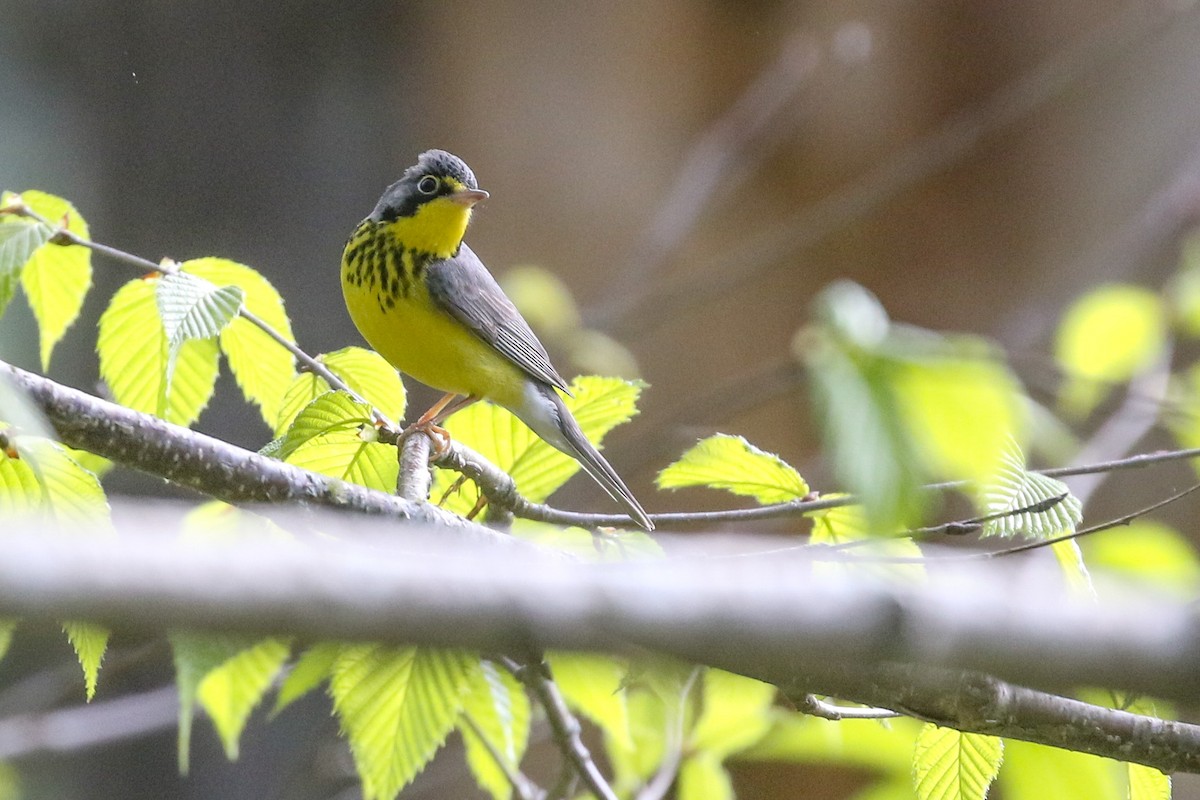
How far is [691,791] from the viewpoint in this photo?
2330 mm

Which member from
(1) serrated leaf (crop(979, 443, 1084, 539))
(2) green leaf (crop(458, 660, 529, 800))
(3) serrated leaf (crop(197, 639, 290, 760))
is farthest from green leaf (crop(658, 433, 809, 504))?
(3) serrated leaf (crop(197, 639, 290, 760))

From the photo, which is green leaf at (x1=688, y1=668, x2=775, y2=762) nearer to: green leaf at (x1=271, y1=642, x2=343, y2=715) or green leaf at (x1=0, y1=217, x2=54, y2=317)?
green leaf at (x1=271, y1=642, x2=343, y2=715)

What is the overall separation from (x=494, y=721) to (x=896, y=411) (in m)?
1.39

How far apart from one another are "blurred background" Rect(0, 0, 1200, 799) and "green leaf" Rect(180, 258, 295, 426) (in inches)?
139

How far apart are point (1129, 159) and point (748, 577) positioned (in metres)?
7.28

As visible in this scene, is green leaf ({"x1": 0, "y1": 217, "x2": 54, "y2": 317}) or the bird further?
the bird

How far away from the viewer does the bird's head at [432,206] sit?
306 centimetres

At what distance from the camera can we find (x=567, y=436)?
234 cm

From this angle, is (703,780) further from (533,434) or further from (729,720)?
(533,434)

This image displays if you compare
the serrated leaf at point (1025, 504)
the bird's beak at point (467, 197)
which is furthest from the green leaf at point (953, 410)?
the bird's beak at point (467, 197)

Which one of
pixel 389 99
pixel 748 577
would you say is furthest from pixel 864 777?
pixel 748 577

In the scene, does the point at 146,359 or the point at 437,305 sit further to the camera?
the point at 437,305

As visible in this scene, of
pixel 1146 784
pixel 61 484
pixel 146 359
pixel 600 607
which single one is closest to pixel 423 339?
pixel 146 359

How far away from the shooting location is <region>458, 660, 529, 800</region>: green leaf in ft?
5.90
